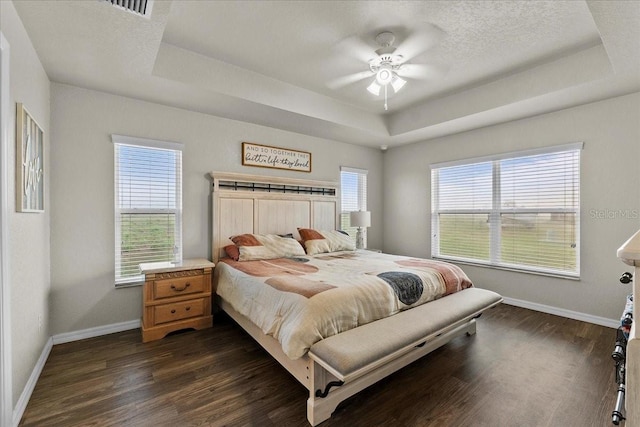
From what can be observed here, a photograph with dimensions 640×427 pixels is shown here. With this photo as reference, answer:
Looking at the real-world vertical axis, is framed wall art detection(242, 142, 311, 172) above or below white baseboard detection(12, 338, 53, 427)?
above

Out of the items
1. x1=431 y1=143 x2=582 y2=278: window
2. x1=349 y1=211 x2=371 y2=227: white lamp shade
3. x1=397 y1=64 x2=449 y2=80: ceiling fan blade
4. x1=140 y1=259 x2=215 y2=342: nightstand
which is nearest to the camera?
x1=140 y1=259 x2=215 y2=342: nightstand

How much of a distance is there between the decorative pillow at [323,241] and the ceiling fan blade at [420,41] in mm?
2369

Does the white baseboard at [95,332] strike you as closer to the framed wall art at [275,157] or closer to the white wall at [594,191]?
the framed wall art at [275,157]

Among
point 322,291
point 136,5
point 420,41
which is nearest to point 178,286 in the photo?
point 322,291

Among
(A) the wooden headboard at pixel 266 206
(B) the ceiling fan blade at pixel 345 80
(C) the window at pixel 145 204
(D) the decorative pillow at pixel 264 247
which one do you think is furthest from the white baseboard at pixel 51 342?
(B) the ceiling fan blade at pixel 345 80

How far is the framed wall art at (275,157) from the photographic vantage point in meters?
3.99

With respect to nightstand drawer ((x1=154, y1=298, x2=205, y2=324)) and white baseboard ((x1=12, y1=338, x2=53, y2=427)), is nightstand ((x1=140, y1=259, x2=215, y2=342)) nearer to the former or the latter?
nightstand drawer ((x1=154, y1=298, x2=205, y2=324))

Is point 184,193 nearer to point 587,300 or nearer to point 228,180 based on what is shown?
point 228,180

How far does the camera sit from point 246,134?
13.1 feet

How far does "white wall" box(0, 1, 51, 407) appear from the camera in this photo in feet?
5.84

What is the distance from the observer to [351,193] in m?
5.21

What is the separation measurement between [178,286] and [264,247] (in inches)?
39.8

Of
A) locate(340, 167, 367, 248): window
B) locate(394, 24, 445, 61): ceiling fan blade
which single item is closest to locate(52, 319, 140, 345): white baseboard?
locate(340, 167, 367, 248): window

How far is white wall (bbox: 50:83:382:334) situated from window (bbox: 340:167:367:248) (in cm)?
232
